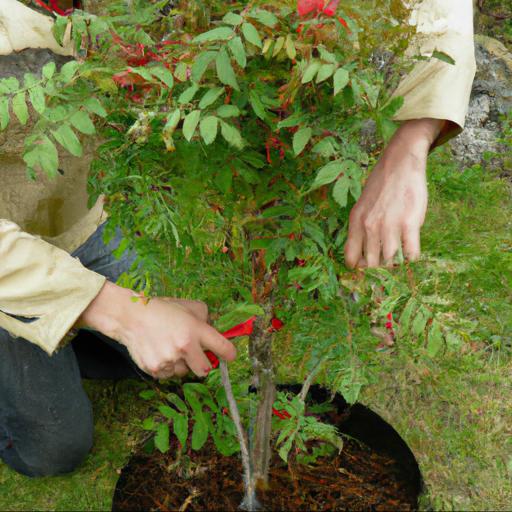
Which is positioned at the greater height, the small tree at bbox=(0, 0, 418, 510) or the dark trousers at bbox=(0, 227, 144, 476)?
the small tree at bbox=(0, 0, 418, 510)

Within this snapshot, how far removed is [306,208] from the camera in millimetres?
1319

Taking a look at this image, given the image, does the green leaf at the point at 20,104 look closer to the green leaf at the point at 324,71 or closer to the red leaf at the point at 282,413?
the green leaf at the point at 324,71

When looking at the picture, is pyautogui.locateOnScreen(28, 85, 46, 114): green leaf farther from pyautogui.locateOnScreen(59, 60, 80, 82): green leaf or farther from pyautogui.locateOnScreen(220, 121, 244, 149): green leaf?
pyautogui.locateOnScreen(220, 121, 244, 149): green leaf

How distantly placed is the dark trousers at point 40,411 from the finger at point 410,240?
4.44 ft

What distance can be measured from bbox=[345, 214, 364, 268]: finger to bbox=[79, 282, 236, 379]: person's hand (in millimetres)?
352

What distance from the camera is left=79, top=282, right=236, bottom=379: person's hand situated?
139 centimetres

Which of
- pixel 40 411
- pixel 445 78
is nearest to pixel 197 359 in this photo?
pixel 445 78

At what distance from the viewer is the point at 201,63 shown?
100cm

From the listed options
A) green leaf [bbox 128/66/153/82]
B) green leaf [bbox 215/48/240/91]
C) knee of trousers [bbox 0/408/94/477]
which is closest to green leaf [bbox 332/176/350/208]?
green leaf [bbox 215/48/240/91]

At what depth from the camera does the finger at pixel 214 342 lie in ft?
4.56

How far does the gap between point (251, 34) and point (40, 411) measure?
1879mm

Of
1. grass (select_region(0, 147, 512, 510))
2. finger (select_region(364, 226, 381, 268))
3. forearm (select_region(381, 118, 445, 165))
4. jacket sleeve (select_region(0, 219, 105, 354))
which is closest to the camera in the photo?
finger (select_region(364, 226, 381, 268))

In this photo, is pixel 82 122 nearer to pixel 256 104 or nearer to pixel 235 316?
pixel 256 104

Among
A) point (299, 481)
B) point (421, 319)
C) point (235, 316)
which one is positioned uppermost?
point (421, 319)
